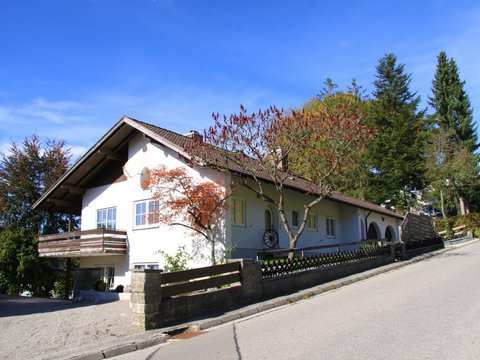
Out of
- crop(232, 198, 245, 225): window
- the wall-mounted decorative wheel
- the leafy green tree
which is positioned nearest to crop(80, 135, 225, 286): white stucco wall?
crop(232, 198, 245, 225): window

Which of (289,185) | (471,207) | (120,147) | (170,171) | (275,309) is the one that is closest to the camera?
(275,309)

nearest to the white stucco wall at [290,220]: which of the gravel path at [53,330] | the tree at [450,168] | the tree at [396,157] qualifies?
the gravel path at [53,330]

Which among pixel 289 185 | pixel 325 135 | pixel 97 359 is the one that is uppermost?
pixel 325 135

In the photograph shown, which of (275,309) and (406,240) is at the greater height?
(406,240)

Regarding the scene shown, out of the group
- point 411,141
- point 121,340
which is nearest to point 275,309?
point 121,340

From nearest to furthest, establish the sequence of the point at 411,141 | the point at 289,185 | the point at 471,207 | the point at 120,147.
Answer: the point at 289,185 < the point at 120,147 < the point at 411,141 < the point at 471,207

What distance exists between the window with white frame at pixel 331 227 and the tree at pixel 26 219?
15999mm

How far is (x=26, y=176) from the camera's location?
26922 millimetres

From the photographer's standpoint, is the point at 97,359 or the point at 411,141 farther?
the point at 411,141

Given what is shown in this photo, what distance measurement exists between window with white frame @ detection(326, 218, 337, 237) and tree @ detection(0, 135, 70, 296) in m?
16.0

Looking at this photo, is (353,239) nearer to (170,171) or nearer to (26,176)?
(170,171)

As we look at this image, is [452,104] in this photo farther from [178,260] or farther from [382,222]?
[178,260]

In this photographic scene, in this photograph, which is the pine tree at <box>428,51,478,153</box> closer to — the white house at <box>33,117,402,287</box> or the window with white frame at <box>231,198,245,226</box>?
the white house at <box>33,117,402,287</box>

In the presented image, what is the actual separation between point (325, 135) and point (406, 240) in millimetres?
9997
